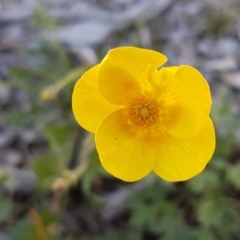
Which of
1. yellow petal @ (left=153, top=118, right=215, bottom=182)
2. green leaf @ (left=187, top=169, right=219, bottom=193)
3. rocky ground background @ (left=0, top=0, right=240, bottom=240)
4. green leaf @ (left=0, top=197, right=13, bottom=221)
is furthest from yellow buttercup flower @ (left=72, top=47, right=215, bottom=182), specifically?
green leaf @ (left=0, top=197, right=13, bottom=221)

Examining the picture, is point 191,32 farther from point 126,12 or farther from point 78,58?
point 78,58

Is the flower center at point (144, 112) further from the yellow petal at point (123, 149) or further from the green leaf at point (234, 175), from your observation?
the green leaf at point (234, 175)

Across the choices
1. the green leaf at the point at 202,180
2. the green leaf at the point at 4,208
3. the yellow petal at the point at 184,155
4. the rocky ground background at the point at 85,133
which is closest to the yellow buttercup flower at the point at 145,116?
the yellow petal at the point at 184,155

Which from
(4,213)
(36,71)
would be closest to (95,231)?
(4,213)

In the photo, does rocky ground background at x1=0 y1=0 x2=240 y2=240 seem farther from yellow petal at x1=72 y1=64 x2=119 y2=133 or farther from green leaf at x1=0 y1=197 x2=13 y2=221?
yellow petal at x1=72 y1=64 x2=119 y2=133

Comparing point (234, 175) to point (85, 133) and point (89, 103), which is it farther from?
point (89, 103)
